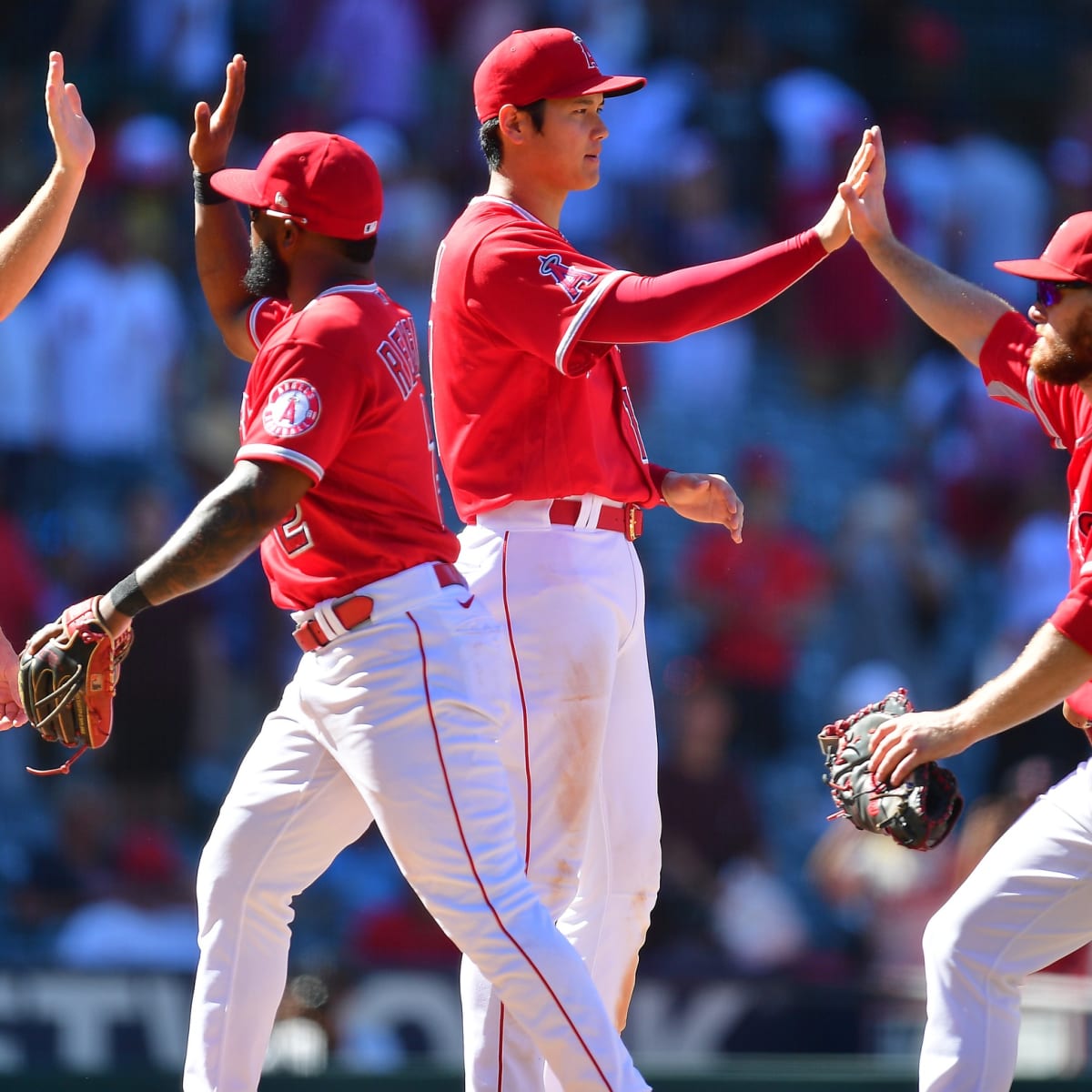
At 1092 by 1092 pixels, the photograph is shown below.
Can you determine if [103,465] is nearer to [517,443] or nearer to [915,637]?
[915,637]

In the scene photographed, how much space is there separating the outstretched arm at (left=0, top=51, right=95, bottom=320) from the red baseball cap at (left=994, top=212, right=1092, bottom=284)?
2168mm

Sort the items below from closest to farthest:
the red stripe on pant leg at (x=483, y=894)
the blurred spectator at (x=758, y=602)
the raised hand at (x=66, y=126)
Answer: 1. the red stripe on pant leg at (x=483, y=894)
2. the raised hand at (x=66, y=126)
3. the blurred spectator at (x=758, y=602)

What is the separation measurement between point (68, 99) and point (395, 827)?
6.59 ft

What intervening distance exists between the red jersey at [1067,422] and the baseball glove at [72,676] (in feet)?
5.98

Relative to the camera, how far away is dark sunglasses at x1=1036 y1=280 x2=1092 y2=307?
403 cm

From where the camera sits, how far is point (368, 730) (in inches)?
153

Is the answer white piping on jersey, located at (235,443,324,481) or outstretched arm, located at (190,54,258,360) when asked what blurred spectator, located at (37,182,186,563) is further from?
white piping on jersey, located at (235,443,324,481)

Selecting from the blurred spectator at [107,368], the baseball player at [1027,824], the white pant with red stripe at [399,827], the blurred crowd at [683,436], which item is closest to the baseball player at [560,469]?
the white pant with red stripe at [399,827]

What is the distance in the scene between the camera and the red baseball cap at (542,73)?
435 centimetres

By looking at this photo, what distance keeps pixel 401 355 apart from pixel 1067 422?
54.7 inches

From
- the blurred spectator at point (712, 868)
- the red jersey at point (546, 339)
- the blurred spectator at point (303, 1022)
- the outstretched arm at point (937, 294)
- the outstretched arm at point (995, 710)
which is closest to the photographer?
the outstretched arm at point (995, 710)

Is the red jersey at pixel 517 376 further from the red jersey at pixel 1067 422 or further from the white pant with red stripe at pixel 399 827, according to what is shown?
the red jersey at pixel 1067 422

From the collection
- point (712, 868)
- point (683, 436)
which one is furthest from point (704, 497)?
point (683, 436)

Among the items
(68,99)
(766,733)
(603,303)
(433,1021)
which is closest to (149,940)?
(433,1021)
